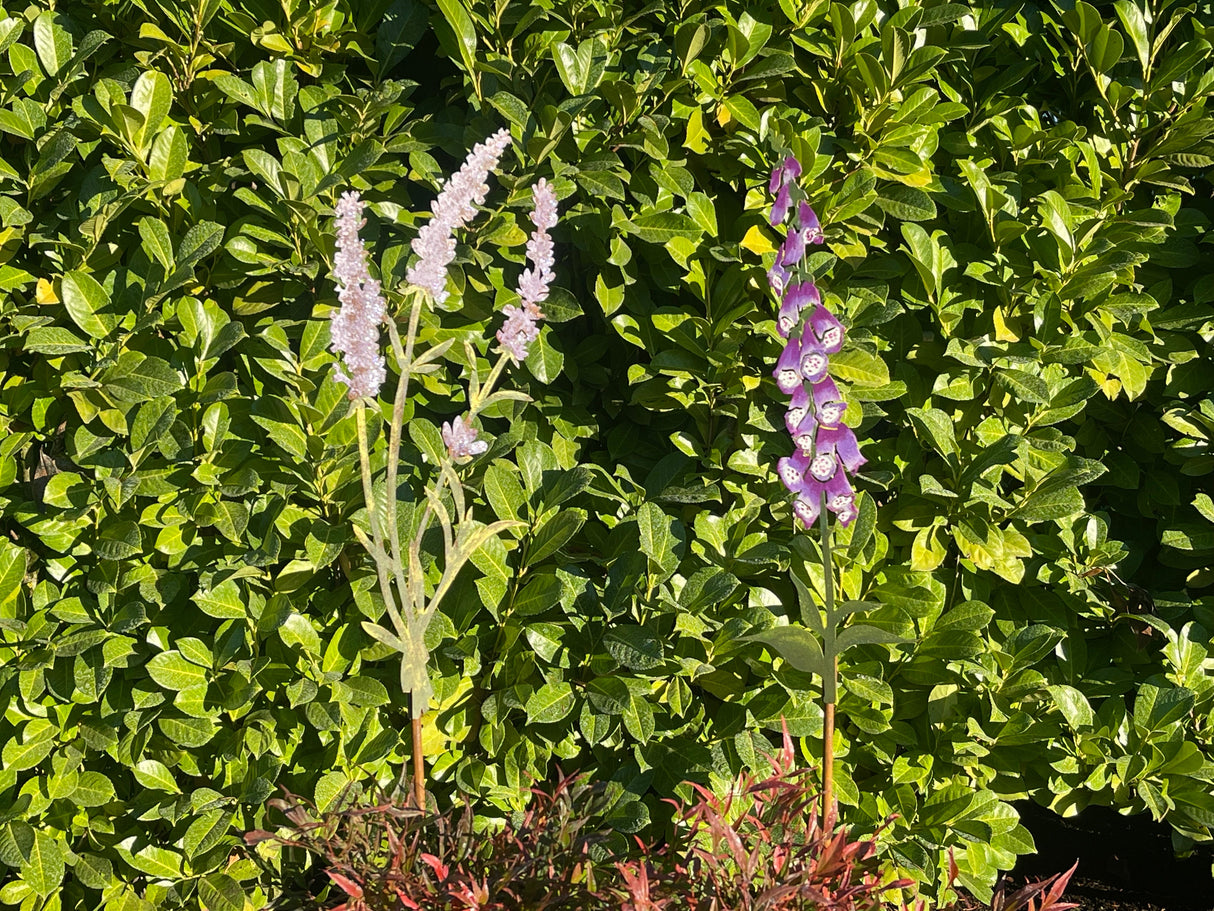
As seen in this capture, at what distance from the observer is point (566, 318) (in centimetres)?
216

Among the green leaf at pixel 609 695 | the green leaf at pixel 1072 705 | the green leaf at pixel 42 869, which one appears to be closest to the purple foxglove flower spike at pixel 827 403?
the green leaf at pixel 609 695

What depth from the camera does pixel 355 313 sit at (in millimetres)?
1672

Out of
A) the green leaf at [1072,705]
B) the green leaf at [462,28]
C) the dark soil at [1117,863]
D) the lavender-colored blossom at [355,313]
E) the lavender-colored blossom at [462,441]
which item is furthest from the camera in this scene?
the dark soil at [1117,863]

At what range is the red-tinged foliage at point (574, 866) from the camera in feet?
5.60

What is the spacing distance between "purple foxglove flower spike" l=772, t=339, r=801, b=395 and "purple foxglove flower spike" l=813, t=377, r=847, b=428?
42 mm

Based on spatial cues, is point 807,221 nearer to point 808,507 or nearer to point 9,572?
point 808,507

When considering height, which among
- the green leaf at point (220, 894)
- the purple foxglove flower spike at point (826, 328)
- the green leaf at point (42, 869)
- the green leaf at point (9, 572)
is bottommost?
the green leaf at point (220, 894)

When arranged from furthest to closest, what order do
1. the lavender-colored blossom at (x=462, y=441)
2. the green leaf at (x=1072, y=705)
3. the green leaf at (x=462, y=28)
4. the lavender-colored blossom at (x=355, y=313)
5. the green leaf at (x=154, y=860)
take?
the green leaf at (x=1072, y=705) → the green leaf at (x=154, y=860) → the green leaf at (x=462, y=28) → the lavender-colored blossom at (x=462, y=441) → the lavender-colored blossom at (x=355, y=313)

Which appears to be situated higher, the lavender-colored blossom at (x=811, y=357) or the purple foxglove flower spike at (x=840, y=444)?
the lavender-colored blossom at (x=811, y=357)

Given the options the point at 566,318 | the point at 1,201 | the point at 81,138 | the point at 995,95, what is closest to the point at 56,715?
the point at 1,201

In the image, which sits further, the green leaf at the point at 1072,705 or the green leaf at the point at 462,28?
the green leaf at the point at 1072,705

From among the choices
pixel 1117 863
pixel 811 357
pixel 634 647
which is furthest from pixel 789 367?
pixel 1117 863

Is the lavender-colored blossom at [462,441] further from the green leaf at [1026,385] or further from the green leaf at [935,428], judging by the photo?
the green leaf at [1026,385]

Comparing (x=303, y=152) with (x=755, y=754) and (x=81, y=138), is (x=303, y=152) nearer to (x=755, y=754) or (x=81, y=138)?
(x=81, y=138)
